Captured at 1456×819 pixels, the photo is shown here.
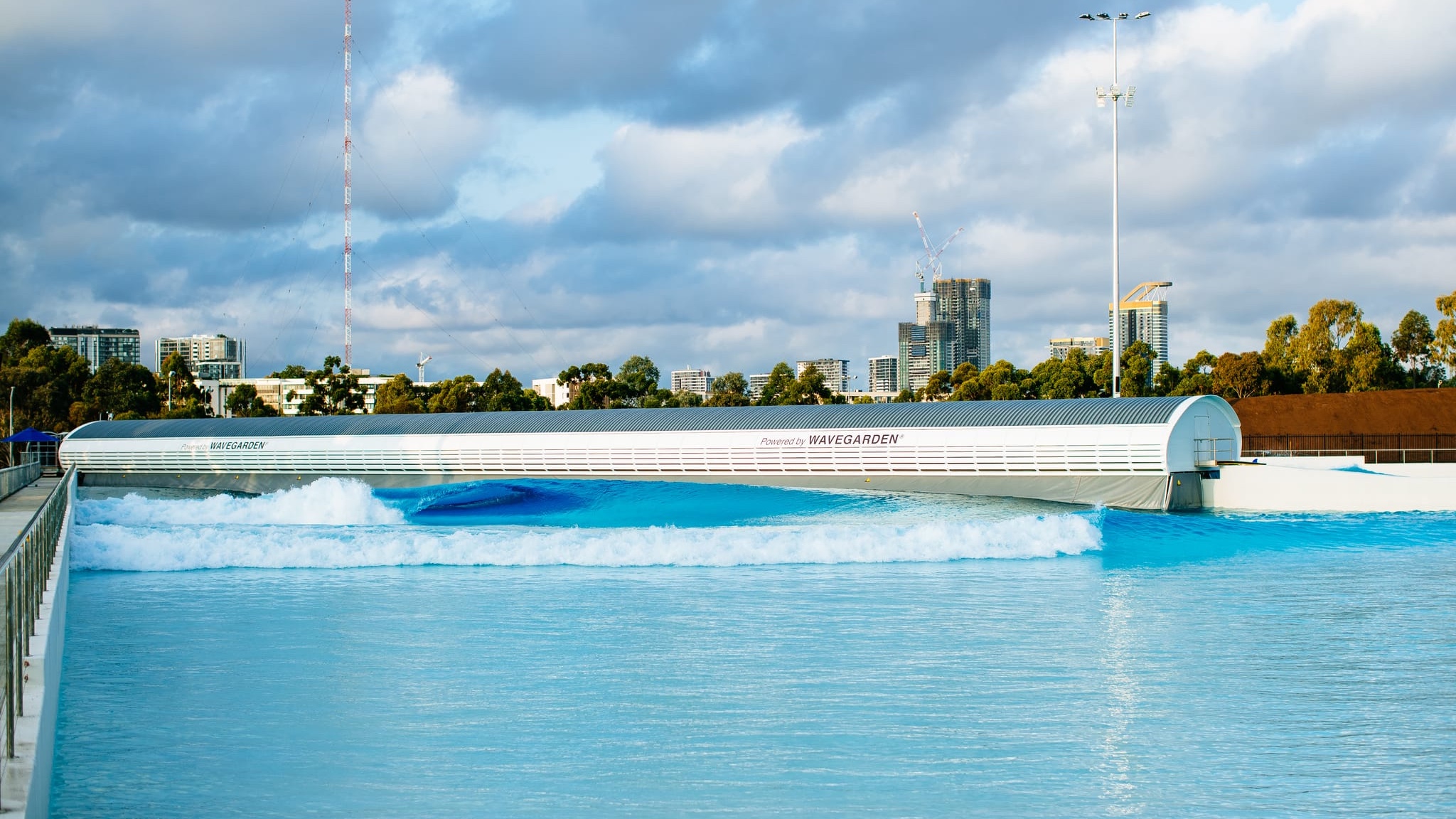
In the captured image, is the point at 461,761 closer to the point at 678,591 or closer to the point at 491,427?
the point at 678,591

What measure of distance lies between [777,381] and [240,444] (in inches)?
1482

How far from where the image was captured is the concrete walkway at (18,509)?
16547mm

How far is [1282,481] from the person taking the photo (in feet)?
89.1

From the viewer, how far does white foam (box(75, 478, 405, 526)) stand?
89.1 ft

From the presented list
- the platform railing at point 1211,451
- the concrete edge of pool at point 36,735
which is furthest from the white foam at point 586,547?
the platform railing at point 1211,451

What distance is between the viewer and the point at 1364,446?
4028cm

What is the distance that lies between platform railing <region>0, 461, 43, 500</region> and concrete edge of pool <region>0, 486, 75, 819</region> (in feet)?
82.7

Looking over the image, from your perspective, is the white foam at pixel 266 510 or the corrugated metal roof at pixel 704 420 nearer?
the white foam at pixel 266 510

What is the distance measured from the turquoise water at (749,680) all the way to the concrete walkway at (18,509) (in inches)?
42.6

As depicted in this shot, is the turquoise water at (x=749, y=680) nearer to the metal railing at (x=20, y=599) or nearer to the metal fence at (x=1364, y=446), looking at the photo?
the metal railing at (x=20, y=599)

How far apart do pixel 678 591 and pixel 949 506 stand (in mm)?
14348

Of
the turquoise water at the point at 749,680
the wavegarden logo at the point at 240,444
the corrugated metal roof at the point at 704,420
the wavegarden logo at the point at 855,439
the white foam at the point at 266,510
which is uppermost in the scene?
the corrugated metal roof at the point at 704,420

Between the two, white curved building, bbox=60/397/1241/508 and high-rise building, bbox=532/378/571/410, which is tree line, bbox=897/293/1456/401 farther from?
high-rise building, bbox=532/378/571/410

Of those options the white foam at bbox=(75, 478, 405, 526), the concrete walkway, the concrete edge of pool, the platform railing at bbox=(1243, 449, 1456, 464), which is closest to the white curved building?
the concrete walkway
